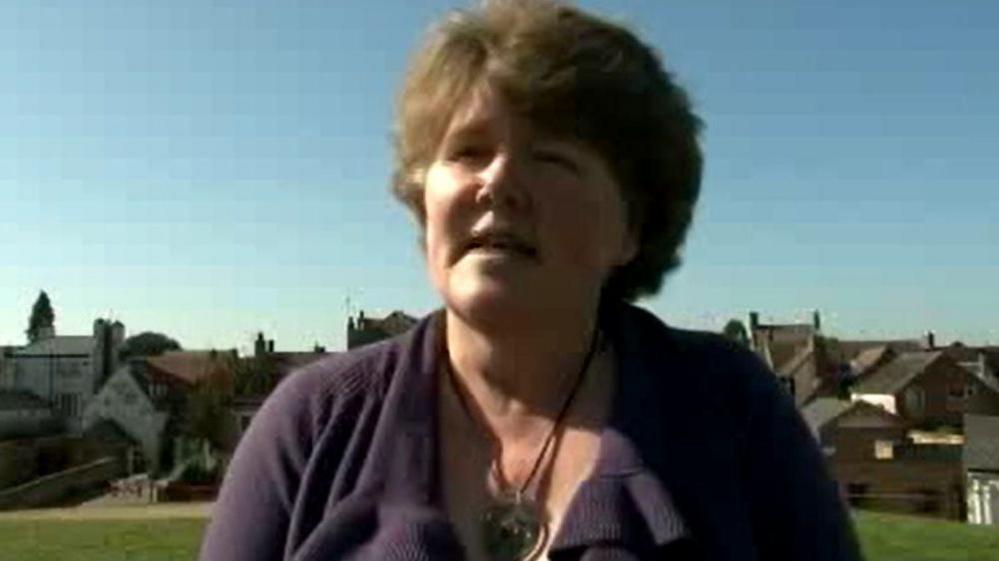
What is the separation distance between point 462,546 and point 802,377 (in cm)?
5216

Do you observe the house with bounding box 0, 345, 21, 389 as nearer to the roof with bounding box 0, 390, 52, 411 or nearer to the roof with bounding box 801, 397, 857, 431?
the roof with bounding box 0, 390, 52, 411

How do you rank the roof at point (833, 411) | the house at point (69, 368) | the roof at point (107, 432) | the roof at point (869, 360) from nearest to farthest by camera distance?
1. the roof at point (833, 411)
2. the roof at point (107, 432)
3. the roof at point (869, 360)
4. the house at point (69, 368)

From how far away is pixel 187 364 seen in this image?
52625 millimetres

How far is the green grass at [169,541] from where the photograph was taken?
898 centimetres

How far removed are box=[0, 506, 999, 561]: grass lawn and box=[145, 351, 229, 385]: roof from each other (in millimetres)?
37011

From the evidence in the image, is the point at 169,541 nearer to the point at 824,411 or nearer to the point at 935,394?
the point at 824,411

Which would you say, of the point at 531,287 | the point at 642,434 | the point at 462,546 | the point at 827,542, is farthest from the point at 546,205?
the point at 827,542

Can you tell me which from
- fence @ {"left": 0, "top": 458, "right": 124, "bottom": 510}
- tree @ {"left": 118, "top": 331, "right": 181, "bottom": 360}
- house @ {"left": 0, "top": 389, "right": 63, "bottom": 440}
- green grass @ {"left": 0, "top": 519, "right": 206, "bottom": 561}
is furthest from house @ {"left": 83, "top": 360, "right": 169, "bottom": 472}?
green grass @ {"left": 0, "top": 519, "right": 206, "bottom": 561}

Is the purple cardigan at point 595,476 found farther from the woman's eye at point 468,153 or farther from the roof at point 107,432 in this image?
the roof at point 107,432

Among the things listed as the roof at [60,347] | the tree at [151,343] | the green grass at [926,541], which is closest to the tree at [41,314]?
the tree at [151,343]

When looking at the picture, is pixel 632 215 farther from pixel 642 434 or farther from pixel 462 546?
pixel 462 546

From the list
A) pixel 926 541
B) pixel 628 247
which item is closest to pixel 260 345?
pixel 926 541

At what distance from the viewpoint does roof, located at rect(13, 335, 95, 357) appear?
187 feet

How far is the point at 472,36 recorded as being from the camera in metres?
2.08
